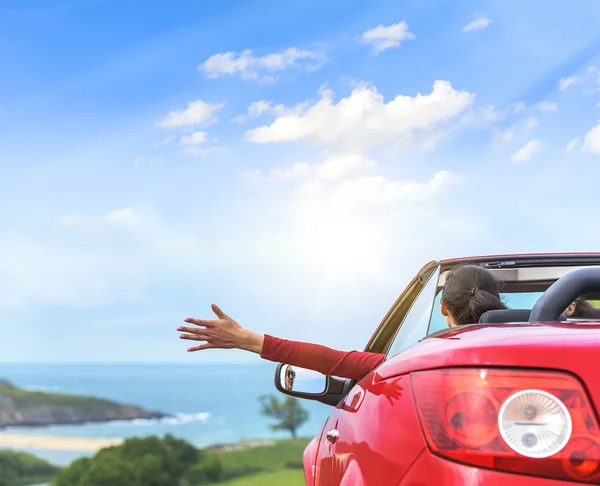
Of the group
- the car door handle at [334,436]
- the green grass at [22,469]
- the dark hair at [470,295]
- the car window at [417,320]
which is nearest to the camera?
the car door handle at [334,436]

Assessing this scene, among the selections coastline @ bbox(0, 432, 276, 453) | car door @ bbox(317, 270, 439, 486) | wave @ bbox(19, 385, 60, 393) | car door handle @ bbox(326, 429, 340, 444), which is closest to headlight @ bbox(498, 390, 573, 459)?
car door @ bbox(317, 270, 439, 486)

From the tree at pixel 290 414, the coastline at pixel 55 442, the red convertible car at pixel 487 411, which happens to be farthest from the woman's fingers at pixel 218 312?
the coastline at pixel 55 442

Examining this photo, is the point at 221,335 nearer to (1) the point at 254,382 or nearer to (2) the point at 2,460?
(2) the point at 2,460

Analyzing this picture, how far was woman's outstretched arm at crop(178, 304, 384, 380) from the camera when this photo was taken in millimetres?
2613

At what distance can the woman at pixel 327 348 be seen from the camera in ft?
8.57

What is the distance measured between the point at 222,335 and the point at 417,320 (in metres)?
0.80

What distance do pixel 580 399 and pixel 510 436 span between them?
12 centimetres

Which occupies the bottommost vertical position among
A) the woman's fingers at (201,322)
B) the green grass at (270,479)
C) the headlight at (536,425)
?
the green grass at (270,479)

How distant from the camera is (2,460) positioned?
3338 cm

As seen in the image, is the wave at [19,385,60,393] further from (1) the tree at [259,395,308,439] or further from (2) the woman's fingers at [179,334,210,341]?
(2) the woman's fingers at [179,334,210,341]

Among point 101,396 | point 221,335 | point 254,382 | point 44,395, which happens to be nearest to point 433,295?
point 221,335

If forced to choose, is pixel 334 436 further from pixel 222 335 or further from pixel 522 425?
pixel 522 425

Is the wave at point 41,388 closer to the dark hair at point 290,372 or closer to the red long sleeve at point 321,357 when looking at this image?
the dark hair at point 290,372

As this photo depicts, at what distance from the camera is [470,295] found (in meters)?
2.64
